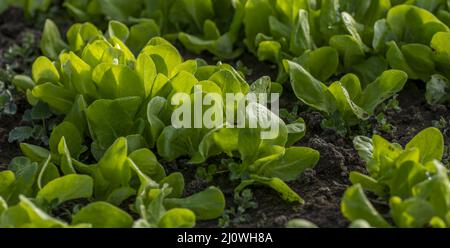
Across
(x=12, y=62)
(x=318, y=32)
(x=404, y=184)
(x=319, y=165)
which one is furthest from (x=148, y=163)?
(x=12, y=62)

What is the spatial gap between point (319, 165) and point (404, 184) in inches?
19.0

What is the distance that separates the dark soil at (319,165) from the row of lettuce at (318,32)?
91 millimetres

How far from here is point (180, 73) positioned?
3.17 m

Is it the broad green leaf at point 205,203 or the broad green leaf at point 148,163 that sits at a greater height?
the broad green leaf at point 148,163

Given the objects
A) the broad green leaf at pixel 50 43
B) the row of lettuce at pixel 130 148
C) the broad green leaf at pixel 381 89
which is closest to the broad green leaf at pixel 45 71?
the row of lettuce at pixel 130 148

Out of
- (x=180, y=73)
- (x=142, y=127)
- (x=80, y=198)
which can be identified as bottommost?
(x=80, y=198)

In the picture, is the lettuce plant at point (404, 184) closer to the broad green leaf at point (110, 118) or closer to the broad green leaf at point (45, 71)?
the broad green leaf at point (110, 118)

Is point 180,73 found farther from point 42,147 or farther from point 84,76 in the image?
point 42,147

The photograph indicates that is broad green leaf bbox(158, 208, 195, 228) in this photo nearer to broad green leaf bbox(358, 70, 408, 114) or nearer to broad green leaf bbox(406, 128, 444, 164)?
broad green leaf bbox(406, 128, 444, 164)

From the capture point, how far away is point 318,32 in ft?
12.6

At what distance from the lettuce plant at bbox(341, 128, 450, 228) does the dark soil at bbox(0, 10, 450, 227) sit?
0.13 m

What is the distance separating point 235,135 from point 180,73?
36 centimetres

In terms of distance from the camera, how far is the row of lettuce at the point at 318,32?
3.60 metres
